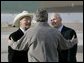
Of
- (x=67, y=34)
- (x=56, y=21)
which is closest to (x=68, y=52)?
(x=67, y=34)

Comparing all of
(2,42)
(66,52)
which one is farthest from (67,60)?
(2,42)

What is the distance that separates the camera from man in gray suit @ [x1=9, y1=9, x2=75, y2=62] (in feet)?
17.8

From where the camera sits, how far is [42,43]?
545 cm

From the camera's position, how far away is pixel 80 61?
12.7 meters

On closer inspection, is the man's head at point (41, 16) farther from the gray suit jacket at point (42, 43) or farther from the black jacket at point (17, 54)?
the black jacket at point (17, 54)

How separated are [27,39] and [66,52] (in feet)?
4.71

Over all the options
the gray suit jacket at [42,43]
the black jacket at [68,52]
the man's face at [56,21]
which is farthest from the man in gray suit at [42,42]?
the man's face at [56,21]

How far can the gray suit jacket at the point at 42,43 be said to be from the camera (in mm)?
5434

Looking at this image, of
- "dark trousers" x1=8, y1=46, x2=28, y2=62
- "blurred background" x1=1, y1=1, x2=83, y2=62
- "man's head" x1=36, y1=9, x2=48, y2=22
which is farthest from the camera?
"blurred background" x1=1, y1=1, x2=83, y2=62

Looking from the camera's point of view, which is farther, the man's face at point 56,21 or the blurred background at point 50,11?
the blurred background at point 50,11

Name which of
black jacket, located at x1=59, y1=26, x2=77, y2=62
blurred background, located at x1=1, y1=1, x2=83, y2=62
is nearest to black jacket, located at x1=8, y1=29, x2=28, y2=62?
black jacket, located at x1=59, y1=26, x2=77, y2=62

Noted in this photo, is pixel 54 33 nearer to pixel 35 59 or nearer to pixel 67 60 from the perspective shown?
pixel 35 59

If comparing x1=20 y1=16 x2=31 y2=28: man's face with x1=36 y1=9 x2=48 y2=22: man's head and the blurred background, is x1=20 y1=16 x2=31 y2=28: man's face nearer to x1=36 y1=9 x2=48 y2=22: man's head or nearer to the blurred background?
x1=36 y1=9 x2=48 y2=22: man's head

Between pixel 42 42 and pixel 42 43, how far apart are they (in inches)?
0.5
